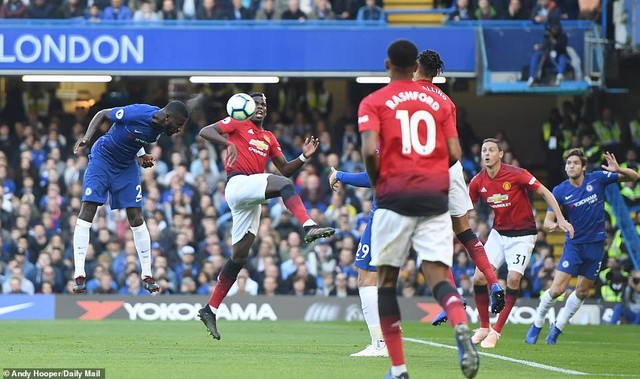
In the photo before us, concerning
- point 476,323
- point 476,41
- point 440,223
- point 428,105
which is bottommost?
point 476,323

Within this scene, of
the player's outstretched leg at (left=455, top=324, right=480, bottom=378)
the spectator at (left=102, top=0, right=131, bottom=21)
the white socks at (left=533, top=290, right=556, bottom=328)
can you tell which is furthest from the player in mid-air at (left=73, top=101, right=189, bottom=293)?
the spectator at (left=102, top=0, right=131, bottom=21)

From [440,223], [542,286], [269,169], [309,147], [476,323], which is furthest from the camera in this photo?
[269,169]

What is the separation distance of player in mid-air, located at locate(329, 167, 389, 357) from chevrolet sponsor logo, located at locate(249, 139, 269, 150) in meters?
1.44

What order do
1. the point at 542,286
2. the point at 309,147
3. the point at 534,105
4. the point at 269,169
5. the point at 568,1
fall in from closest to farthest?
the point at 309,147 < the point at 542,286 < the point at 269,169 < the point at 568,1 < the point at 534,105

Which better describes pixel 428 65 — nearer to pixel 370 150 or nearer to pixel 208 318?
pixel 370 150

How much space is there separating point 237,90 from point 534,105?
765 centimetres

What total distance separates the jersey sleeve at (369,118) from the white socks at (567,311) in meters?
7.98

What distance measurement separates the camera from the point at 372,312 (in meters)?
13.0

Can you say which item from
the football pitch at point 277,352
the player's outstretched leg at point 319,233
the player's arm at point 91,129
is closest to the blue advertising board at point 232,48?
the football pitch at point 277,352

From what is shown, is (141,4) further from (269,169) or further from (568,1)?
(568,1)

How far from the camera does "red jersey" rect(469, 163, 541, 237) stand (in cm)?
1566

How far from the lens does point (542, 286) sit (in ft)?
78.0

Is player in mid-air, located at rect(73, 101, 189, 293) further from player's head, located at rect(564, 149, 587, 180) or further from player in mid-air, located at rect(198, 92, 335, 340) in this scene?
player's head, located at rect(564, 149, 587, 180)

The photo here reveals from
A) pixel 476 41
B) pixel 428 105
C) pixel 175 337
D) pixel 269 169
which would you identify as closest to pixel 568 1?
pixel 476 41
